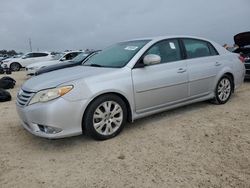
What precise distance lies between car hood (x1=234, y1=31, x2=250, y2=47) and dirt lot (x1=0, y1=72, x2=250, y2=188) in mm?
4066

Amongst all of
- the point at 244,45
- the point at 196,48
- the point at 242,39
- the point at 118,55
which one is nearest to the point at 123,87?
the point at 118,55

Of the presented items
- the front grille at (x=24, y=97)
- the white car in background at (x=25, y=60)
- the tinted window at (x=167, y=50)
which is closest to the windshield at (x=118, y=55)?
the tinted window at (x=167, y=50)

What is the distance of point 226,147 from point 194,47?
2311 millimetres

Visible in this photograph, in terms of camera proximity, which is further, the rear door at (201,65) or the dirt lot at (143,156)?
the rear door at (201,65)

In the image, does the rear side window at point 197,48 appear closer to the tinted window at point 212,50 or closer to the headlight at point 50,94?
the tinted window at point 212,50

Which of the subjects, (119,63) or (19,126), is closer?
(119,63)

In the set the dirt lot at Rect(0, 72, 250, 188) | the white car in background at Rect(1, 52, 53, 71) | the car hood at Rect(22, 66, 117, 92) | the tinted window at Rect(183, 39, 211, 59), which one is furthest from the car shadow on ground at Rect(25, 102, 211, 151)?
the white car in background at Rect(1, 52, 53, 71)

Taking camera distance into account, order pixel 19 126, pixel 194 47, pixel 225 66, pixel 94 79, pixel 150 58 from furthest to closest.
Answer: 1. pixel 225 66
2. pixel 194 47
3. pixel 19 126
4. pixel 150 58
5. pixel 94 79

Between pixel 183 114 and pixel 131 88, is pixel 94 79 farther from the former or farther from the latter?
pixel 183 114

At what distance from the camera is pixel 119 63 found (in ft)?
14.4

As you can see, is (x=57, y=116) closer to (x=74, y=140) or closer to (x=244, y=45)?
(x=74, y=140)

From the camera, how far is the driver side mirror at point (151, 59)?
4206 millimetres

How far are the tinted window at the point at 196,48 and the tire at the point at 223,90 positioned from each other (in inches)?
26.0

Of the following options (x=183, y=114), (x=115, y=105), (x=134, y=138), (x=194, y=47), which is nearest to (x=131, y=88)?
(x=115, y=105)
